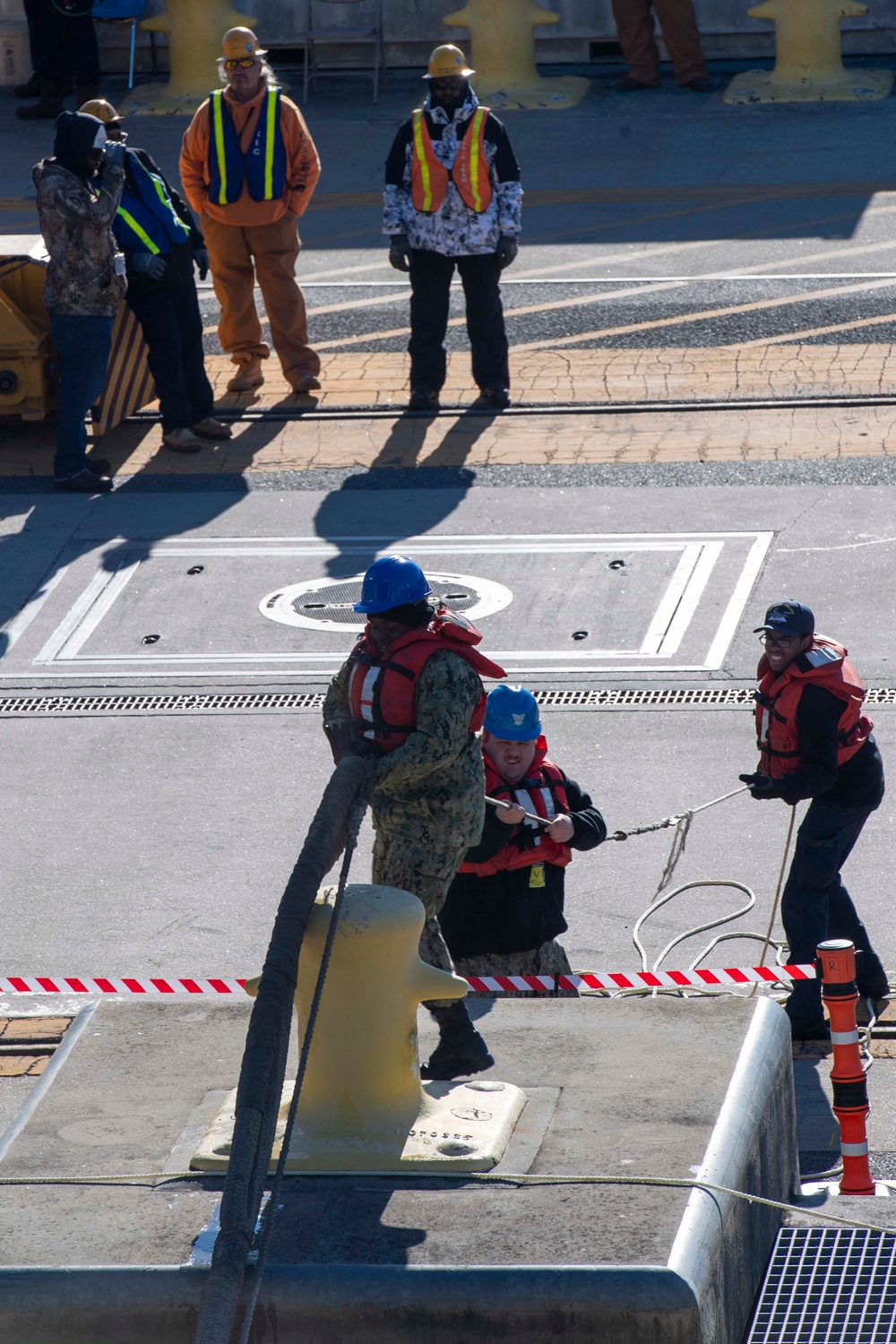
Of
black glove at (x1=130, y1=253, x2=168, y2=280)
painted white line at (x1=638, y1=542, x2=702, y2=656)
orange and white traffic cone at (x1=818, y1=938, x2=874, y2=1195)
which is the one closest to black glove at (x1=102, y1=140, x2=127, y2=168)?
black glove at (x1=130, y1=253, x2=168, y2=280)

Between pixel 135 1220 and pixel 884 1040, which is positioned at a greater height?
pixel 135 1220

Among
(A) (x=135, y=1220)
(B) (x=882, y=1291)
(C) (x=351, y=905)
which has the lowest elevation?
(B) (x=882, y=1291)

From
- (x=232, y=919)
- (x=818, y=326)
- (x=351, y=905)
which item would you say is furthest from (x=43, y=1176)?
(x=818, y=326)

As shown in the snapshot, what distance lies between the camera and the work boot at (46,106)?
2031 centimetres

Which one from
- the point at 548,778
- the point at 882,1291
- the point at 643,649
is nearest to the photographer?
the point at 882,1291

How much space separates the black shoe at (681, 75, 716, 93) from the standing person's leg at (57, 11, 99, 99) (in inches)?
246

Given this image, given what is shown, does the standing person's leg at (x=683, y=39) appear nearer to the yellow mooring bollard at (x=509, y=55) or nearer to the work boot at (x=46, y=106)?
the yellow mooring bollard at (x=509, y=55)

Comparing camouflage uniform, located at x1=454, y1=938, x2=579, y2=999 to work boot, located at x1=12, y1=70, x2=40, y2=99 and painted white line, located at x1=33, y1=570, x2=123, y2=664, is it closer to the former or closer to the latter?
painted white line, located at x1=33, y1=570, x2=123, y2=664

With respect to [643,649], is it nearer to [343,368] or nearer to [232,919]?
[232,919]

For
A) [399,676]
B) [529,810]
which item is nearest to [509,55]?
[529,810]

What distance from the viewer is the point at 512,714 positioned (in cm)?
596

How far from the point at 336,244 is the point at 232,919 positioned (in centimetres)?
1056

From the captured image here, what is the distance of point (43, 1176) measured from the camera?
13.6 ft

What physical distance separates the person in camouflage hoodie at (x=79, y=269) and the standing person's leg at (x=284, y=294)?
4.94 ft
